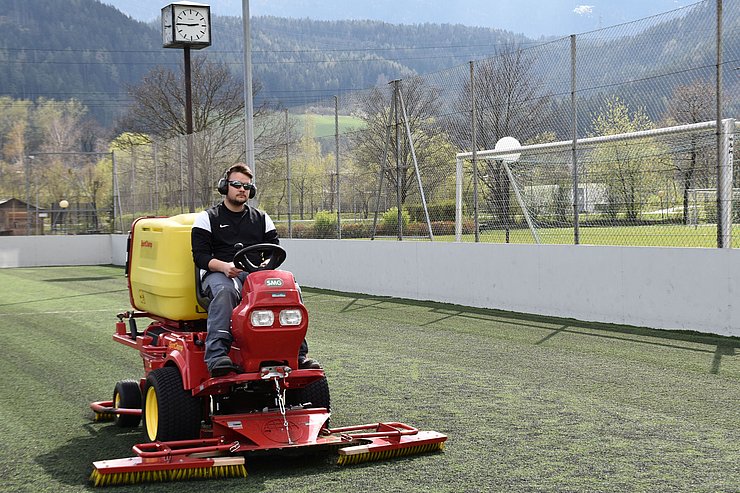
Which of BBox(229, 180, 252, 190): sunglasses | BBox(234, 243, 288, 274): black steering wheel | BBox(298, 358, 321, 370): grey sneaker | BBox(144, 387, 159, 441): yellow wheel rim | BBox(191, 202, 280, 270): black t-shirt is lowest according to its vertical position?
BBox(144, 387, 159, 441): yellow wheel rim

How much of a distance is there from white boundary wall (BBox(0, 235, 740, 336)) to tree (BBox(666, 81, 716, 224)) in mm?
779

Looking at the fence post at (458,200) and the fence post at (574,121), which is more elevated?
the fence post at (574,121)

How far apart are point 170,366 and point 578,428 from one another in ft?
9.22

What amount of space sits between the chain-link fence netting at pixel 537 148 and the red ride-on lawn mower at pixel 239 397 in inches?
262

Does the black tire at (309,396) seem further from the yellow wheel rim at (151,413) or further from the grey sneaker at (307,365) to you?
the yellow wheel rim at (151,413)

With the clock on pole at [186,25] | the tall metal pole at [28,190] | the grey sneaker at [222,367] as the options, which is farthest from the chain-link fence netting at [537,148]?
the tall metal pole at [28,190]

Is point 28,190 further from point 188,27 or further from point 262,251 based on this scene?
point 262,251

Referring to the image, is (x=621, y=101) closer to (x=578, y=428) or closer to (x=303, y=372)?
(x=578, y=428)

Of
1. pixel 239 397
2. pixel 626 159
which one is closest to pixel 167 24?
pixel 626 159

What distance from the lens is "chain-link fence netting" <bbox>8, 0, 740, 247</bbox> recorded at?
11.9 m

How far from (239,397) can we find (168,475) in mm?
924

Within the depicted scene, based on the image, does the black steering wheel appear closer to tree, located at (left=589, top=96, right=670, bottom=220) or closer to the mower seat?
the mower seat

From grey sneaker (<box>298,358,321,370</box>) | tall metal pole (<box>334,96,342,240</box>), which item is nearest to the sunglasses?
grey sneaker (<box>298,358,321,370</box>)

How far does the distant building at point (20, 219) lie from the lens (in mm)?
37481
